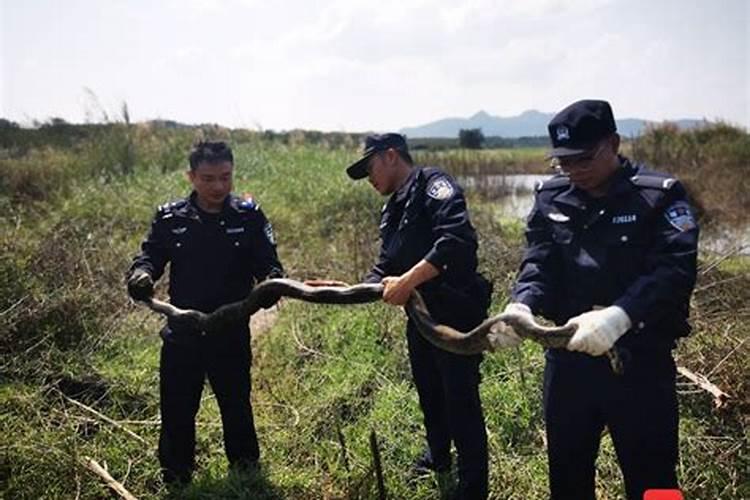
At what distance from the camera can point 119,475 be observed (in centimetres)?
367

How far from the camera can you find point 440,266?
9.57 feet

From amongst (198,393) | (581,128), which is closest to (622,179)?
(581,128)

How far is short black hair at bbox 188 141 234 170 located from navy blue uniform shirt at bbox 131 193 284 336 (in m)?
0.25

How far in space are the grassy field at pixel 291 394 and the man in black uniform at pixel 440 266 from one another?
0.56 m

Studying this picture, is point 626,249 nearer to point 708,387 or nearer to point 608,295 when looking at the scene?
point 608,295

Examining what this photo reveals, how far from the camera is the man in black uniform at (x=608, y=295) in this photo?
2131mm

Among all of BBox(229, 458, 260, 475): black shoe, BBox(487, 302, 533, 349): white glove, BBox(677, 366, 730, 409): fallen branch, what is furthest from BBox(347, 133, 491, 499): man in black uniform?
BBox(677, 366, 730, 409): fallen branch

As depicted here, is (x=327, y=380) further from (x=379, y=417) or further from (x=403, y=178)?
(x=403, y=178)

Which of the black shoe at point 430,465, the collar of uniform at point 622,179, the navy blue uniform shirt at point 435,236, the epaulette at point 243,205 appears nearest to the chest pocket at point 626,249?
the collar of uniform at point 622,179

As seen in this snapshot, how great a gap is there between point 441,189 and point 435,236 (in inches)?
9.2

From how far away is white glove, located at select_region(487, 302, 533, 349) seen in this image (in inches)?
94.7

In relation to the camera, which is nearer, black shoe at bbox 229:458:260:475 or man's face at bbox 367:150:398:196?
man's face at bbox 367:150:398:196

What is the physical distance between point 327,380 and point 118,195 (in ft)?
22.9

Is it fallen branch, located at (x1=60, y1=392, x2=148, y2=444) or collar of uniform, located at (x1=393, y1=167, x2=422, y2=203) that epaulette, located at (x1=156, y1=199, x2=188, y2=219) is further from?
fallen branch, located at (x1=60, y1=392, x2=148, y2=444)
